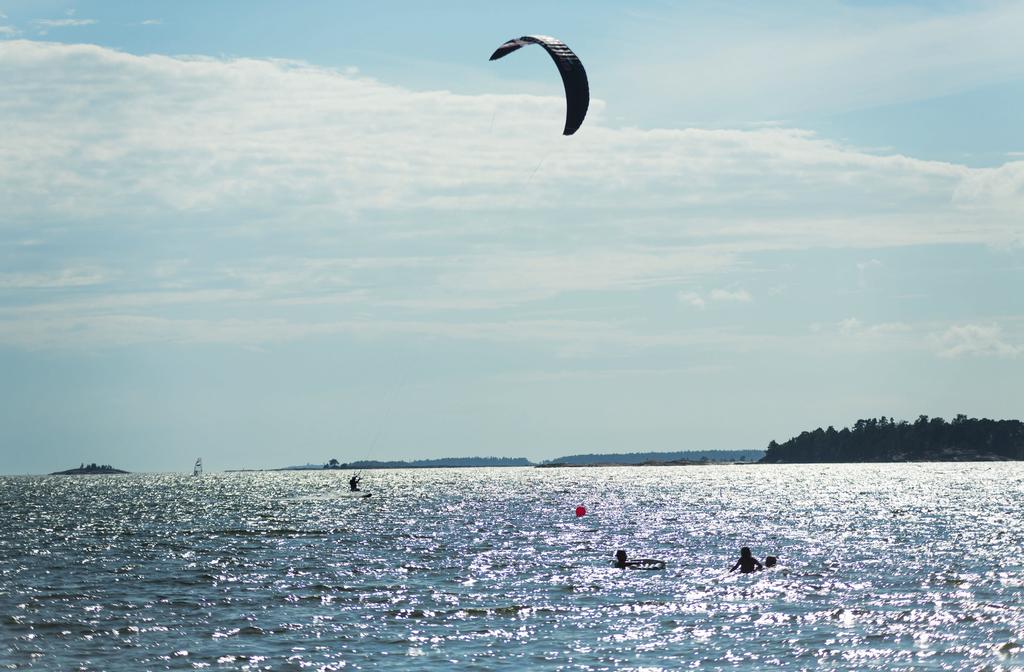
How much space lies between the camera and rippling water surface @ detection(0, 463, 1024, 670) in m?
31.4

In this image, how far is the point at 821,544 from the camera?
210 ft

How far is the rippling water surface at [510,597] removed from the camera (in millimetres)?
31422

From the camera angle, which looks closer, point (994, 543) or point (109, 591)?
point (109, 591)

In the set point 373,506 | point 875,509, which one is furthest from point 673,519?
point 373,506

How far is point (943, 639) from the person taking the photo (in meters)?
33.3

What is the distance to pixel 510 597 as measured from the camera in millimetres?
41719

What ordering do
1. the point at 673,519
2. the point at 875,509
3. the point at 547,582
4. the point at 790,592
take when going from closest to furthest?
1. the point at 790,592
2. the point at 547,582
3. the point at 673,519
4. the point at 875,509

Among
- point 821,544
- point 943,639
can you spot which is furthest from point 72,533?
point 943,639

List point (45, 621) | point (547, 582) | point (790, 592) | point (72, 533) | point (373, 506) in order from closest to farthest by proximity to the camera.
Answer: point (45, 621) → point (790, 592) → point (547, 582) → point (72, 533) → point (373, 506)

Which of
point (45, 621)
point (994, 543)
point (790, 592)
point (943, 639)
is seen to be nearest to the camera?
point (943, 639)

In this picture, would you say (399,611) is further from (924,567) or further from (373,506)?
(373,506)

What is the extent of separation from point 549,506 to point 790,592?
248 ft

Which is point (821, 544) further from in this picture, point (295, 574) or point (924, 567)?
point (295, 574)

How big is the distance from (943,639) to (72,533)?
62.1 meters
